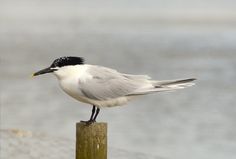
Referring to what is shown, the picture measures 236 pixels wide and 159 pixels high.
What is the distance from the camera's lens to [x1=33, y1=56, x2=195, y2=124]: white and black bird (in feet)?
24.9

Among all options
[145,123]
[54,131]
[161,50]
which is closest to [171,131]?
[145,123]

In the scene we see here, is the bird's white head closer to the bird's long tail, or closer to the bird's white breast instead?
the bird's white breast

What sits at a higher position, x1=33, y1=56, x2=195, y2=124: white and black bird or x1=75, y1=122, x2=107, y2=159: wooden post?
x1=33, y1=56, x2=195, y2=124: white and black bird

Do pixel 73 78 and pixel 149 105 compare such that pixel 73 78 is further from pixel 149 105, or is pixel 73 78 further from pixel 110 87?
pixel 149 105

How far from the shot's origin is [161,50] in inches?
1380

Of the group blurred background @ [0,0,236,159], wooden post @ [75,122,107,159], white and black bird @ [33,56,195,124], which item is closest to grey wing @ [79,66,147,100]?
white and black bird @ [33,56,195,124]

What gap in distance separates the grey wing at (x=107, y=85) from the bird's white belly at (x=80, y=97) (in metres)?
0.04

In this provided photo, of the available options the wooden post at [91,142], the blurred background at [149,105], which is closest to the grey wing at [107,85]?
the wooden post at [91,142]

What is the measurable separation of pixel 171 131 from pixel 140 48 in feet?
69.9

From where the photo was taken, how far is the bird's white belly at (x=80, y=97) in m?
7.59

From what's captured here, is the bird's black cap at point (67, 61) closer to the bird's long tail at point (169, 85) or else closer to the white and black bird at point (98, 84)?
the white and black bird at point (98, 84)

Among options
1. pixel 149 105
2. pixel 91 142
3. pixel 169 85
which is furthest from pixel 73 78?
pixel 149 105

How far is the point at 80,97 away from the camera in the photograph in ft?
25.2

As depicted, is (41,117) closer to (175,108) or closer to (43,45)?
(175,108)
